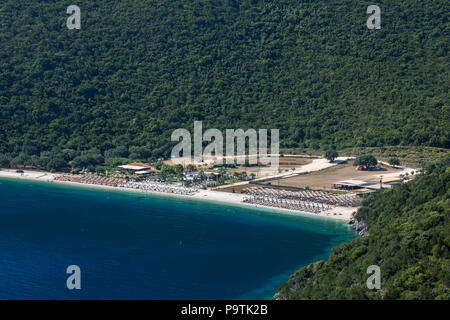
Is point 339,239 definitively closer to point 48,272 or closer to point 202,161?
point 48,272

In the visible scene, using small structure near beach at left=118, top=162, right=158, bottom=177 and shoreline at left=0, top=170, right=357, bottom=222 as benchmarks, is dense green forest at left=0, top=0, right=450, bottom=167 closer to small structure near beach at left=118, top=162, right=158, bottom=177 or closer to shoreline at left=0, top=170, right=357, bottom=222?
shoreline at left=0, top=170, right=357, bottom=222

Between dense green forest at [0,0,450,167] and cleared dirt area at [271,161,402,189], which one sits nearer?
cleared dirt area at [271,161,402,189]

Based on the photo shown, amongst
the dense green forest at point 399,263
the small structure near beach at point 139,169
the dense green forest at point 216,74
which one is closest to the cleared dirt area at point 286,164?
the dense green forest at point 216,74

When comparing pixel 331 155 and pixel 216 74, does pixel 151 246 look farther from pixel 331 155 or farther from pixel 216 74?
pixel 216 74

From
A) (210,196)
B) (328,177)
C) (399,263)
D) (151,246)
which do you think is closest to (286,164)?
(328,177)

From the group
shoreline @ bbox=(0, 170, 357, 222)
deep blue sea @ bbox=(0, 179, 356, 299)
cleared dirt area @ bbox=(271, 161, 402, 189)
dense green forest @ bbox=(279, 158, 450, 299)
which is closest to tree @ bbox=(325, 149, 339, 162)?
cleared dirt area @ bbox=(271, 161, 402, 189)
